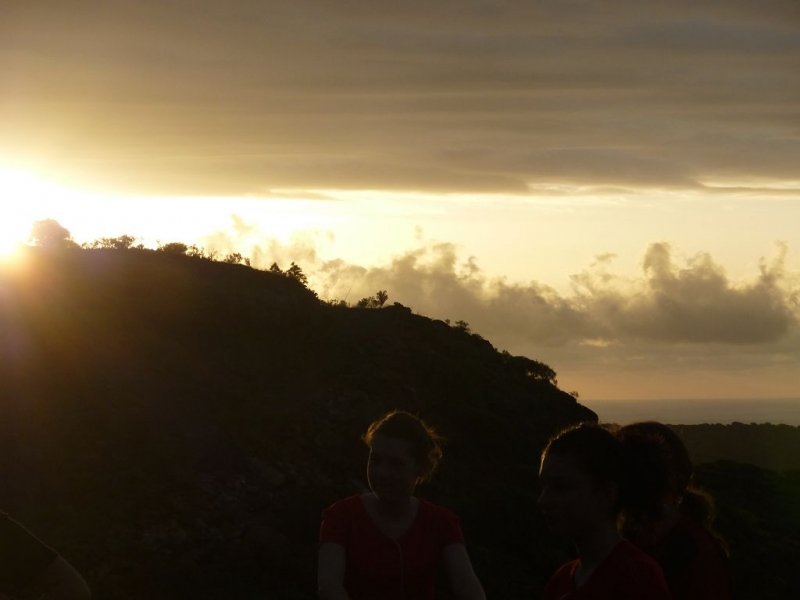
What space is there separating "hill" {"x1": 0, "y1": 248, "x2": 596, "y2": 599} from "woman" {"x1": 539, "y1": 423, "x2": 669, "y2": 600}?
8.69 m

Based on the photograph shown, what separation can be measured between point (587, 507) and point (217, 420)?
12.8 meters

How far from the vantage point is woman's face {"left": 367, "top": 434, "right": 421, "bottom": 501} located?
17.1 ft

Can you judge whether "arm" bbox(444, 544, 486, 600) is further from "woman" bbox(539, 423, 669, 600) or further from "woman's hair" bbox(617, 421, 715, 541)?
"woman" bbox(539, 423, 669, 600)

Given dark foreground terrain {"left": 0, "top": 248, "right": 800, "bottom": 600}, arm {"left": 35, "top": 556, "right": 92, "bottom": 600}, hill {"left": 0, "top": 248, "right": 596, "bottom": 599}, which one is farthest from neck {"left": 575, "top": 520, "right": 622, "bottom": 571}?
hill {"left": 0, "top": 248, "right": 596, "bottom": 599}

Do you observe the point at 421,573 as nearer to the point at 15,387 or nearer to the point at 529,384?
the point at 15,387

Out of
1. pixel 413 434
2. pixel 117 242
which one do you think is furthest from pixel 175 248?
pixel 413 434

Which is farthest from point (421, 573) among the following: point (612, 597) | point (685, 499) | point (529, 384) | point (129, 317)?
point (529, 384)

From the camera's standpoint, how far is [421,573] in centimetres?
512

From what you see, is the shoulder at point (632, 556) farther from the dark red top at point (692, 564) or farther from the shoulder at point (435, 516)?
the shoulder at point (435, 516)

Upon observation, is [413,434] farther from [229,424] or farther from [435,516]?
[229,424]

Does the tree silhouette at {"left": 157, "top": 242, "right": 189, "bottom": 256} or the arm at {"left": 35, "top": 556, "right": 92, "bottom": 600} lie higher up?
the tree silhouette at {"left": 157, "top": 242, "right": 189, "bottom": 256}

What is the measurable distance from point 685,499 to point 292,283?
18.5 metres

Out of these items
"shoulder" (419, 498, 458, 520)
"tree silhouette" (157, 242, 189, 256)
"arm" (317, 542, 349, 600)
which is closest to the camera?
"arm" (317, 542, 349, 600)

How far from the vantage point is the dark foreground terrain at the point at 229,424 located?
12.7 meters
